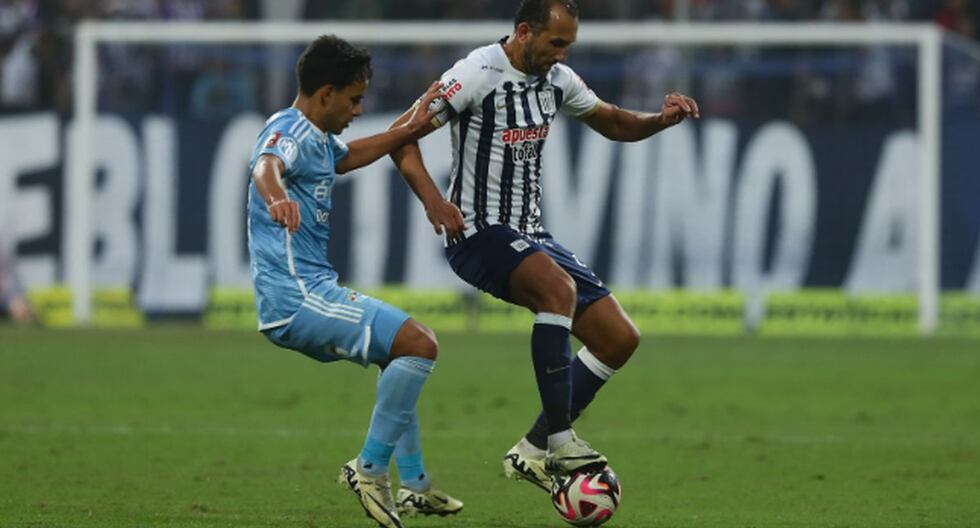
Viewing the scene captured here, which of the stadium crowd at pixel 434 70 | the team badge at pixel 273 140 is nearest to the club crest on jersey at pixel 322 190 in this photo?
the team badge at pixel 273 140

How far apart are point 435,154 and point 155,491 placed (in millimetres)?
10412

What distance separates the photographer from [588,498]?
7.67 m

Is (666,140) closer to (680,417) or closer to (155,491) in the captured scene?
(680,417)

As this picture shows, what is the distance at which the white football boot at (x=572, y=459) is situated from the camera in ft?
25.6

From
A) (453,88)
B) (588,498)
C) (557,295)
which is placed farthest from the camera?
(453,88)

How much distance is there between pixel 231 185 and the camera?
19.3 m

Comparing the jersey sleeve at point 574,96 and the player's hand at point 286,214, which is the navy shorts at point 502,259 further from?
the player's hand at point 286,214

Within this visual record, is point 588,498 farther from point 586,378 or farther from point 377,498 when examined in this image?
point 586,378

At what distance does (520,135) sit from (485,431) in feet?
11.1

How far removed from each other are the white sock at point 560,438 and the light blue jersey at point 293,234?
1230 millimetres

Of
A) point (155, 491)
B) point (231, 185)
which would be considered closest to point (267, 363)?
point (231, 185)

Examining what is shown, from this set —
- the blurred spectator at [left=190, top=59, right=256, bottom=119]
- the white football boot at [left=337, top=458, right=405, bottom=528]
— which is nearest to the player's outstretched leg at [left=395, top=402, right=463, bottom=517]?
the white football boot at [left=337, top=458, right=405, bottom=528]

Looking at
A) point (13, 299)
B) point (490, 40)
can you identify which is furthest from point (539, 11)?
point (13, 299)

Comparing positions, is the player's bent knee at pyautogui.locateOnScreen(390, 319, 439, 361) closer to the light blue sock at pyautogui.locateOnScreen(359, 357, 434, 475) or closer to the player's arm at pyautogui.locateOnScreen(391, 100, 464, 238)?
the light blue sock at pyautogui.locateOnScreen(359, 357, 434, 475)
